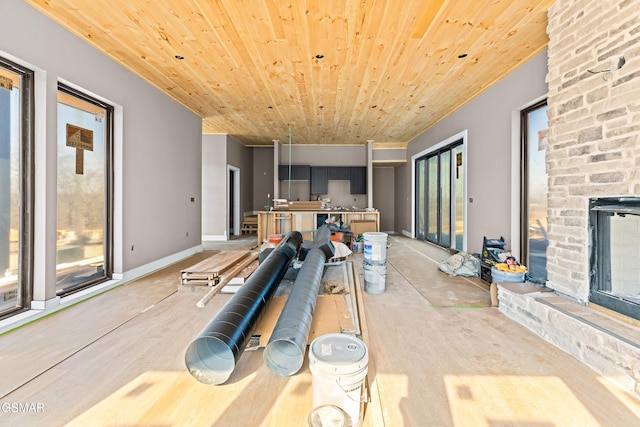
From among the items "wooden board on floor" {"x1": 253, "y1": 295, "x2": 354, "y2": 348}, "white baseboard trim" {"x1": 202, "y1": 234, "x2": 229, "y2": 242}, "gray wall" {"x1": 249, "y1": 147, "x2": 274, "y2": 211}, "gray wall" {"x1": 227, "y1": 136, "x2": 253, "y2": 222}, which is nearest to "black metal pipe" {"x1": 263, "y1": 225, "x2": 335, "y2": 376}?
"wooden board on floor" {"x1": 253, "y1": 295, "x2": 354, "y2": 348}

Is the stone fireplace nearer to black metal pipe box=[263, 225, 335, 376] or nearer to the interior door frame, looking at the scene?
black metal pipe box=[263, 225, 335, 376]

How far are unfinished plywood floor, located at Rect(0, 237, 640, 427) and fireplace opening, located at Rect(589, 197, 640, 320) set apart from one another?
1.79 feet

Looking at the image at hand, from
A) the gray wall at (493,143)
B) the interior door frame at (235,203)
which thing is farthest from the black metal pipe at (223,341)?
the interior door frame at (235,203)

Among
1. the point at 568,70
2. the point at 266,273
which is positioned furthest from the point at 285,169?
the point at 568,70

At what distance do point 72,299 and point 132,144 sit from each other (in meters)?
2.08

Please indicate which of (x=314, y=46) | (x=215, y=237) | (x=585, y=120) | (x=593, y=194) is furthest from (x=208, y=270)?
(x=215, y=237)

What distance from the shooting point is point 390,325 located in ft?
8.39

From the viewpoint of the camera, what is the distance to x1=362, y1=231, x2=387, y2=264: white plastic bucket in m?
3.24

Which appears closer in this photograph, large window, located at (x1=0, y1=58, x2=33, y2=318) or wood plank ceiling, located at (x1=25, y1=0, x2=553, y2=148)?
large window, located at (x1=0, y1=58, x2=33, y2=318)

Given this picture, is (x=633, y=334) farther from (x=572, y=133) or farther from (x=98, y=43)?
(x=98, y=43)

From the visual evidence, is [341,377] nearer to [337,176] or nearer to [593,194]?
[593,194]

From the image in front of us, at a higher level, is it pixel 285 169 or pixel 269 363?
pixel 285 169

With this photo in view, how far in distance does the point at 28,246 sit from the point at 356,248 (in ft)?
15.6

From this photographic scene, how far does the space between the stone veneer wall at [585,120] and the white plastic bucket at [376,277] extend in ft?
5.06
